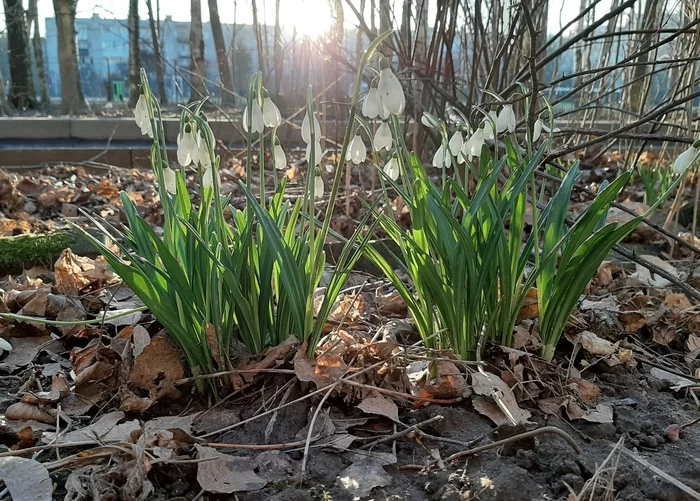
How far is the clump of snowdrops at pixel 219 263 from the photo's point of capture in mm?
1432

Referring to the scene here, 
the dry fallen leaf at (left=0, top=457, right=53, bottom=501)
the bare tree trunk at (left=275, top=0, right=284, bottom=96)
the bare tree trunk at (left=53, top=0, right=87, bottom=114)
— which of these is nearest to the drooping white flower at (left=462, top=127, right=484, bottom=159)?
the dry fallen leaf at (left=0, top=457, right=53, bottom=501)

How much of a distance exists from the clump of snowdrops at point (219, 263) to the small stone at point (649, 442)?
2.62 feet

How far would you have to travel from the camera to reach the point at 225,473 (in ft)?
3.96

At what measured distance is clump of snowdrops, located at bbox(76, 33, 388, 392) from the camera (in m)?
1.43

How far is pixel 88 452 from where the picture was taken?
1260mm

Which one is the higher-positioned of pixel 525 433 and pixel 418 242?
pixel 418 242

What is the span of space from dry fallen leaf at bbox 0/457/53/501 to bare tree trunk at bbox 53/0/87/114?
42.6 ft

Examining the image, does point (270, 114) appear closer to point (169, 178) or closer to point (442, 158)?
point (169, 178)

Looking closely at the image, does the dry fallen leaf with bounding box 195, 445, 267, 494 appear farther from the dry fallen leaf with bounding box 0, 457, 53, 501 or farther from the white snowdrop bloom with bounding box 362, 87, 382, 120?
the white snowdrop bloom with bounding box 362, 87, 382, 120

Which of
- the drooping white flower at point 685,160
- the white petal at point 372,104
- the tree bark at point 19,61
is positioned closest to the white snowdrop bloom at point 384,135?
the white petal at point 372,104

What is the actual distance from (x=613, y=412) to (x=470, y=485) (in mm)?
560

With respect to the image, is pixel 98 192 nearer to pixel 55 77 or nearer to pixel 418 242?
pixel 418 242

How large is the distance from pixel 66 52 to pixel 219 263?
13.8 metres

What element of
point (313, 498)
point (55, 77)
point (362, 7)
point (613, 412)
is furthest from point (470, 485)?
point (55, 77)
